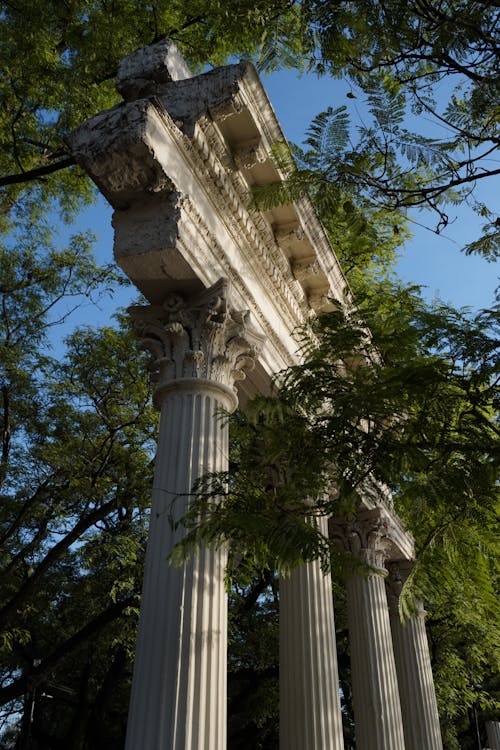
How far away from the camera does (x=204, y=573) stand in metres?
6.62

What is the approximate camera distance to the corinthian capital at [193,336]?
8.02m

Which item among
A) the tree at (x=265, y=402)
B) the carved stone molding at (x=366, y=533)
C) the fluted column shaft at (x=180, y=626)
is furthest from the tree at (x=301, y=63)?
the carved stone molding at (x=366, y=533)

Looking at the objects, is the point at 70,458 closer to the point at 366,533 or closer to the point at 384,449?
the point at 366,533

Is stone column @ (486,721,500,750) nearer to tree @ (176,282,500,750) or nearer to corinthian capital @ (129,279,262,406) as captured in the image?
tree @ (176,282,500,750)

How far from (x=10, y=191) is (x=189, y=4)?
21.1 ft

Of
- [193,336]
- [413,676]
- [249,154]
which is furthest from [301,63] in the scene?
[413,676]

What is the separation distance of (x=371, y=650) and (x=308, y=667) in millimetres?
A: 4410

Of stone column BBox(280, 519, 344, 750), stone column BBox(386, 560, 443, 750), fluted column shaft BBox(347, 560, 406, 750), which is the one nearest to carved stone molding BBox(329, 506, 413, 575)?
fluted column shaft BBox(347, 560, 406, 750)

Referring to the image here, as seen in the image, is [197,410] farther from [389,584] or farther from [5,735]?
[5,735]

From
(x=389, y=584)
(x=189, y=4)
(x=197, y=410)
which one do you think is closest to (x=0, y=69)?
(x=189, y=4)

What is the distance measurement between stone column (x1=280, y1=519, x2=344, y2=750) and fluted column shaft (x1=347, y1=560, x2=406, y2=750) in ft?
8.21

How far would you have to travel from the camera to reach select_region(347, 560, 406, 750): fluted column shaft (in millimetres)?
12508

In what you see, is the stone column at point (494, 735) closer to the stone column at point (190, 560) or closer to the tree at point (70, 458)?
the tree at point (70, 458)

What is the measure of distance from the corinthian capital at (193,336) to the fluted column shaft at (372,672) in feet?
21.2
